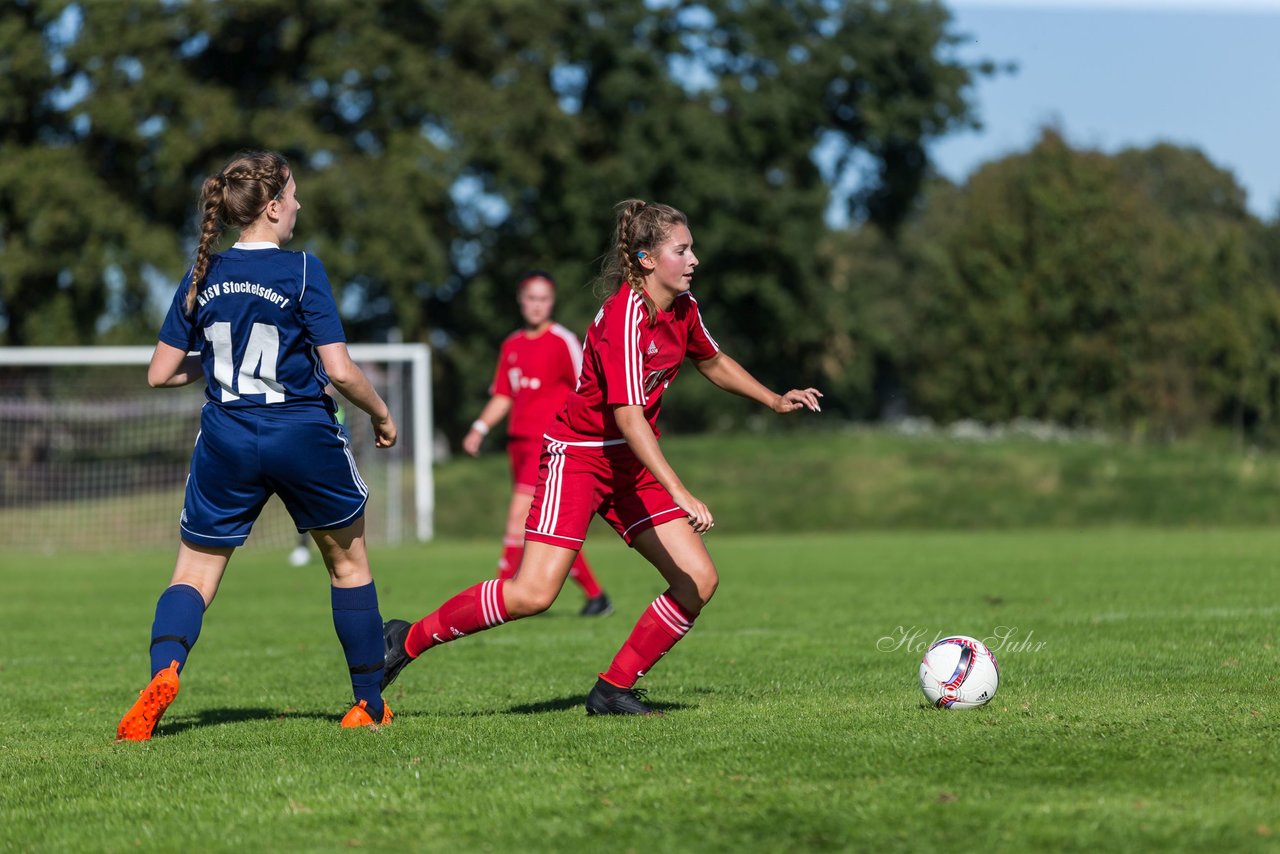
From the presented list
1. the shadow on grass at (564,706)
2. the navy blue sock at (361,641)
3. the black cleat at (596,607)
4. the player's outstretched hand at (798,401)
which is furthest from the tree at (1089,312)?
the navy blue sock at (361,641)

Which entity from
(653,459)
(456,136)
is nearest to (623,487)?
(653,459)

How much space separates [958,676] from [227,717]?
310cm

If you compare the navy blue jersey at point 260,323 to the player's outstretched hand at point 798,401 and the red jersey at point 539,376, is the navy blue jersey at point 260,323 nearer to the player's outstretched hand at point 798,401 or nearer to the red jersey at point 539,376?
the player's outstretched hand at point 798,401

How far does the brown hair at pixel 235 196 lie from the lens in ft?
17.5

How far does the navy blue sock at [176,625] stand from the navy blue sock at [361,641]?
53cm

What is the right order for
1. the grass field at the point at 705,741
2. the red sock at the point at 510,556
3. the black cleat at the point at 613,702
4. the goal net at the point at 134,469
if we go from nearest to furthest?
the grass field at the point at 705,741, the black cleat at the point at 613,702, the red sock at the point at 510,556, the goal net at the point at 134,469

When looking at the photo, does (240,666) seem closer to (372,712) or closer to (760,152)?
(372,712)

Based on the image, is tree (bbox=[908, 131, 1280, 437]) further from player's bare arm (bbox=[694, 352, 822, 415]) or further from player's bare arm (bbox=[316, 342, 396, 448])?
player's bare arm (bbox=[316, 342, 396, 448])

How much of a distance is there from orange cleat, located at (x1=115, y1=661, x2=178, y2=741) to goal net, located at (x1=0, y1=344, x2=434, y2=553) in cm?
1653

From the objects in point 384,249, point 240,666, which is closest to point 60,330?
point 384,249

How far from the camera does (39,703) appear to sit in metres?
6.84

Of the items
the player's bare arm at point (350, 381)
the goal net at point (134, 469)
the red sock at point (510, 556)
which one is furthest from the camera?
the goal net at point (134, 469)

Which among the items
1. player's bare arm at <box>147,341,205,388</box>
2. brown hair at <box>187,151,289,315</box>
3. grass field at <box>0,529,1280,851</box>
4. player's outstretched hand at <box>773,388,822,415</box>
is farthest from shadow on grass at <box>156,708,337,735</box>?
player's outstretched hand at <box>773,388,822,415</box>

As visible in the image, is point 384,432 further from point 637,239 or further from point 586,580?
point 586,580
